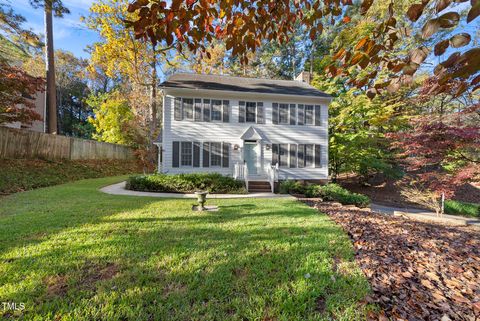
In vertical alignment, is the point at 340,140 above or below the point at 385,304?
above

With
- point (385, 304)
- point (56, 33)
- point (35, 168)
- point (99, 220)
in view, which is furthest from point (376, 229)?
point (56, 33)

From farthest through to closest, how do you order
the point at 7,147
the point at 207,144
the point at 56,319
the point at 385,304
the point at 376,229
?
the point at 207,144 → the point at 7,147 → the point at 376,229 → the point at 385,304 → the point at 56,319

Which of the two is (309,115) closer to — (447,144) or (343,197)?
(343,197)

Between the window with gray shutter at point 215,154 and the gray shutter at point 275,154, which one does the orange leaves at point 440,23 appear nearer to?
the window with gray shutter at point 215,154

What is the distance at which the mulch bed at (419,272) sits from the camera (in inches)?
92.5

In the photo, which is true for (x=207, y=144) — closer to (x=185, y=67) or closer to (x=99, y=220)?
(x=99, y=220)

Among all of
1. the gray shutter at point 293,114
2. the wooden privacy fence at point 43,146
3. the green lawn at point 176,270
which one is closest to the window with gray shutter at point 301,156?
the gray shutter at point 293,114

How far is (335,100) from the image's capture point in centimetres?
1719

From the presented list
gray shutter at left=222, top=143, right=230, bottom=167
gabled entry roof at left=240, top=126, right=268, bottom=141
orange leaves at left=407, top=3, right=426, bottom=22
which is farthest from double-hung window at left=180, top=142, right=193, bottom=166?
orange leaves at left=407, top=3, right=426, bottom=22

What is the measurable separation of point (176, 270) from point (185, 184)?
8119 mm

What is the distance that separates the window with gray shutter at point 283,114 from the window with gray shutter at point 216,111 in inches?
141

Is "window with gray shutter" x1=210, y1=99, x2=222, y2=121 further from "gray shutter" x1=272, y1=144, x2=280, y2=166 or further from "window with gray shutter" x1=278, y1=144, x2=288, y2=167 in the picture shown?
"window with gray shutter" x1=278, y1=144, x2=288, y2=167

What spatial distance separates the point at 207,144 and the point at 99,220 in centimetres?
803

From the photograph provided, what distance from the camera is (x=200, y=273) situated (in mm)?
2928
